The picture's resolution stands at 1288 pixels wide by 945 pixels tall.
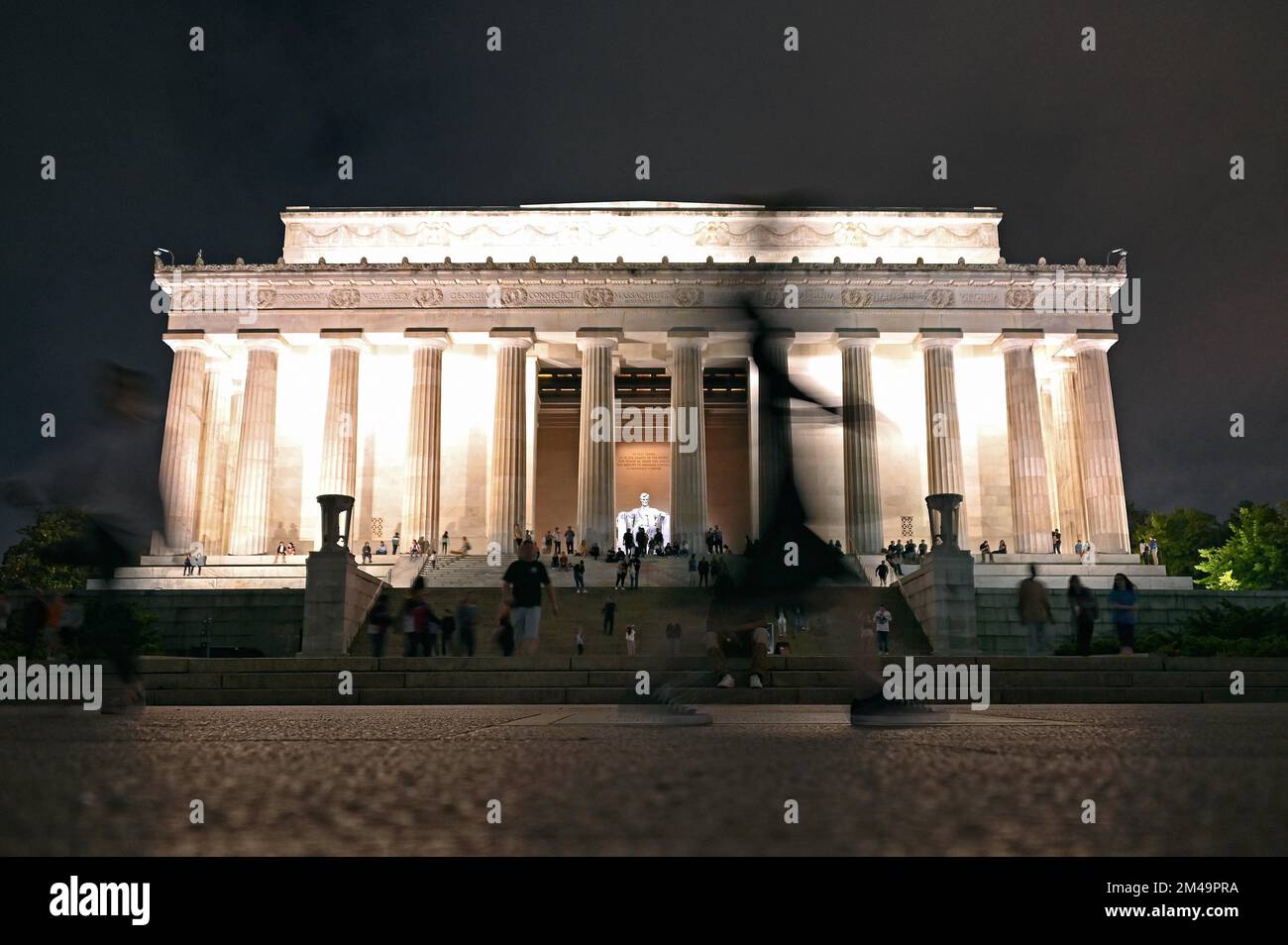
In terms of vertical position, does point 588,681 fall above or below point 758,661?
below

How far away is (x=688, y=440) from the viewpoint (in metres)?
43.7

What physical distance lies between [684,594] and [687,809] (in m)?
31.7

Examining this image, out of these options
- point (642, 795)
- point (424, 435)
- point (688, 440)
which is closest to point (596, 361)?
point (688, 440)

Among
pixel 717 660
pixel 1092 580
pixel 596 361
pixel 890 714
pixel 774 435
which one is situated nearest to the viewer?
pixel 890 714

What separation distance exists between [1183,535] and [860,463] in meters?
43.1

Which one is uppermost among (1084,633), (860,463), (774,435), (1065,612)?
(860,463)

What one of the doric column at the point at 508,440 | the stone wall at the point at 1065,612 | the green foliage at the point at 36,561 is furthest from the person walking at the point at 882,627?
the green foliage at the point at 36,561

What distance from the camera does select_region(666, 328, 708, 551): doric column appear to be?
142 ft

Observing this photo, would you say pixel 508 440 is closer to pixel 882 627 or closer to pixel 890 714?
pixel 882 627

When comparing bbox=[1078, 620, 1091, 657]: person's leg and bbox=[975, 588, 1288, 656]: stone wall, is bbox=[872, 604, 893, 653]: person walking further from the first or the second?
bbox=[1078, 620, 1091, 657]: person's leg

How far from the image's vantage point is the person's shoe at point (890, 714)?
7.65 metres

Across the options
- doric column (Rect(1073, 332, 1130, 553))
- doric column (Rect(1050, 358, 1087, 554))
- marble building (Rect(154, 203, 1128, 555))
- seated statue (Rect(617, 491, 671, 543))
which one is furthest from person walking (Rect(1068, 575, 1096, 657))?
seated statue (Rect(617, 491, 671, 543))

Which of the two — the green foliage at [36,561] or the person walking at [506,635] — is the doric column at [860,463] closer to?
the person walking at [506,635]
